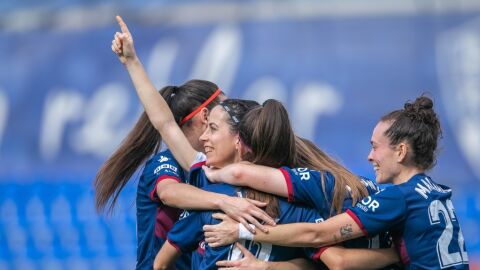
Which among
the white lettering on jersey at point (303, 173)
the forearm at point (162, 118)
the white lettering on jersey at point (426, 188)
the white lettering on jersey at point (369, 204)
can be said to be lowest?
the white lettering on jersey at point (369, 204)

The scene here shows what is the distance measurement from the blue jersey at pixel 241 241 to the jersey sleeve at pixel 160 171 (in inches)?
21.0

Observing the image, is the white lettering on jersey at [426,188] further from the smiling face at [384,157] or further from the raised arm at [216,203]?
the raised arm at [216,203]

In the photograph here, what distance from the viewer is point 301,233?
354cm

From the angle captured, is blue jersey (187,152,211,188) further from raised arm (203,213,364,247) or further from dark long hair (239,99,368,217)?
raised arm (203,213,364,247)

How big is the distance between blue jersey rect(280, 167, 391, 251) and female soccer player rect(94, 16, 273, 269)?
0.47 meters

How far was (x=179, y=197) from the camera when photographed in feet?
13.1

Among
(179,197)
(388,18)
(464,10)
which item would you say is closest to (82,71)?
(388,18)

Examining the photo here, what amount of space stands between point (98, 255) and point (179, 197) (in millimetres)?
6094

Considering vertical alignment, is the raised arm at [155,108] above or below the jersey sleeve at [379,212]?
above

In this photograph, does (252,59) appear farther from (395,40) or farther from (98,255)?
(98,255)

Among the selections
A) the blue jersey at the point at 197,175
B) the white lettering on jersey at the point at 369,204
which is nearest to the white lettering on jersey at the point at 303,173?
the white lettering on jersey at the point at 369,204

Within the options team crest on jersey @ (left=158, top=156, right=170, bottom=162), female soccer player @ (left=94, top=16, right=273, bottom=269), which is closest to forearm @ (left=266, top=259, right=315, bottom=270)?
female soccer player @ (left=94, top=16, right=273, bottom=269)

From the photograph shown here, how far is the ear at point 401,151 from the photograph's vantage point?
3.75 m

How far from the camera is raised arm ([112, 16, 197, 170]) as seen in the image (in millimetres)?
4340
